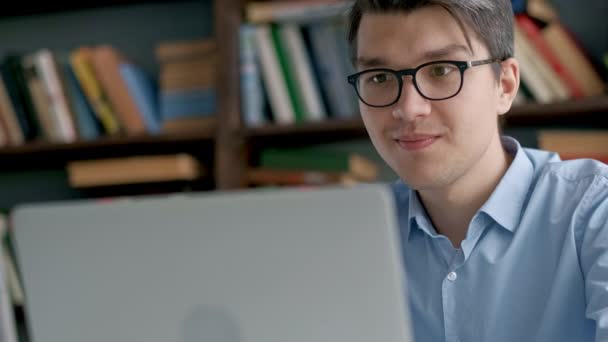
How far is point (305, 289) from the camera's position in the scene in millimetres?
638

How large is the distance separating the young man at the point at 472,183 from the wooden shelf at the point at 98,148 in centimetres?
109

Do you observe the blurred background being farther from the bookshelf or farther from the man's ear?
the man's ear

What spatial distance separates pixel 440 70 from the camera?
1.19m

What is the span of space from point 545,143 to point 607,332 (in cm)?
120

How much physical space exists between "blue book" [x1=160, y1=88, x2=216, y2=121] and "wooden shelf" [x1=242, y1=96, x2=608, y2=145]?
7.3 inches

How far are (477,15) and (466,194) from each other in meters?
0.31

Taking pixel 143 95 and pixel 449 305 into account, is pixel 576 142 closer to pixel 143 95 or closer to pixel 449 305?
pixel 449 305

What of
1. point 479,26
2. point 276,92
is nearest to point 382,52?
point 479,26

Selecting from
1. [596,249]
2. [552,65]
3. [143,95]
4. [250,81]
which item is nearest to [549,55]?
[552,65]

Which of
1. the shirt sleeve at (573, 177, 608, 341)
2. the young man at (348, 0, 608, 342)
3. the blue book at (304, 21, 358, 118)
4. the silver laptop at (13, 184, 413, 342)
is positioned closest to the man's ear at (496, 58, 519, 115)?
the young man at (348, 0, 608, 342)

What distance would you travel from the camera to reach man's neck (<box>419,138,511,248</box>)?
49.9 inches

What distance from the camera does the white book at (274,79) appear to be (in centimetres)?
217

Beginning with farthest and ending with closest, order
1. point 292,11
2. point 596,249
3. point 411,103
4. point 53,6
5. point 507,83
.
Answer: point 53,6
point 292,11
point 507,83
point 411,103
point 596,249

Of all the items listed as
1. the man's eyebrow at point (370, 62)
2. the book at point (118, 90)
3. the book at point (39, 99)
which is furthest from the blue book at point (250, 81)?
the man's eyebrow at point (370, 62)
